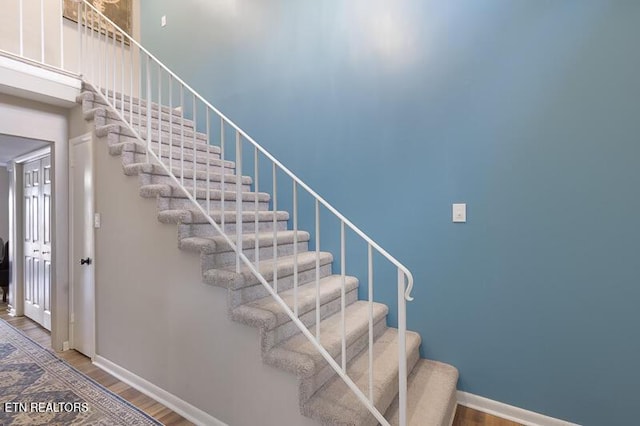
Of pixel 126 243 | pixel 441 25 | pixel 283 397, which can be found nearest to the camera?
pixel 283 397

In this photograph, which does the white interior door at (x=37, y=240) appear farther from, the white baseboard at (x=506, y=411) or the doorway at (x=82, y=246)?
the white baseboard at (x=506, y=411)

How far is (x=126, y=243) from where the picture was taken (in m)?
2.51

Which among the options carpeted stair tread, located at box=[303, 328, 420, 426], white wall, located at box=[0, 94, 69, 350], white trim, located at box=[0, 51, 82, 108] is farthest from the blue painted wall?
white wall, located at box=[0, 94, 69, 350]

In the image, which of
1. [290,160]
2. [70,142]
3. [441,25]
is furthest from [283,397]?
[70,142]

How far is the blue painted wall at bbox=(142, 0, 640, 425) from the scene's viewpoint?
1779 mm

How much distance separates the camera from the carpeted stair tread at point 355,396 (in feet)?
4.78

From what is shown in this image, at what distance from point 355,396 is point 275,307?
2.03 ft

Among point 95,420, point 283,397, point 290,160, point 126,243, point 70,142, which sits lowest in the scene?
point 95,420

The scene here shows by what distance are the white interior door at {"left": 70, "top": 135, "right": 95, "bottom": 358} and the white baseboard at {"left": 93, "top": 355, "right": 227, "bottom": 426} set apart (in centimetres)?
34

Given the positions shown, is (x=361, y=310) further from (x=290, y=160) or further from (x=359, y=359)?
(x=290, y=160)

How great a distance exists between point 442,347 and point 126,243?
8.34ft

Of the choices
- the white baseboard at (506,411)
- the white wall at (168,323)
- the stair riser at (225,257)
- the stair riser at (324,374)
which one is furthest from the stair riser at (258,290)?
the white baseboard at (506,411)

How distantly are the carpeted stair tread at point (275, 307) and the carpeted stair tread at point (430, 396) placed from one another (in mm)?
719

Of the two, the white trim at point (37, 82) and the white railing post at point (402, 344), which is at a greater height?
the white trim at point (37, 82)
